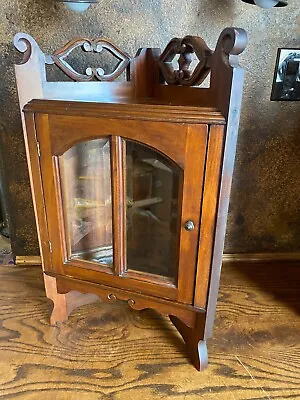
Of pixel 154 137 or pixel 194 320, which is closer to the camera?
pixel 154 137

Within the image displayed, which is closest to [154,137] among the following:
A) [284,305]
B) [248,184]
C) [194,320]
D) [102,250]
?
[102,250]

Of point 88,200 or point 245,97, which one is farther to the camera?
point 245,97

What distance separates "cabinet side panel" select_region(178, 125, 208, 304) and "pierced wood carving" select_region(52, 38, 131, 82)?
40 centimetres

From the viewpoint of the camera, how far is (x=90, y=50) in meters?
0.94

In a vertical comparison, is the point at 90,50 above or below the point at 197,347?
above

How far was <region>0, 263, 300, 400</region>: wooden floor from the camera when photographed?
889 mm

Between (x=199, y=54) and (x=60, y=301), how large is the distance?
76 centimetres

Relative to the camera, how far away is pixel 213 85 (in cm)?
78

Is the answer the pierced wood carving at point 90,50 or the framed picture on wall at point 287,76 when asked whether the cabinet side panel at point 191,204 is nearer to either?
the pierced wood carving at point 90,50

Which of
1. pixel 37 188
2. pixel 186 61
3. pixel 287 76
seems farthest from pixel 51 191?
pixel 287 76

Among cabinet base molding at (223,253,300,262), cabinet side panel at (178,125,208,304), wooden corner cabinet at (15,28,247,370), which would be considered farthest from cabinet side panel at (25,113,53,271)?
cabinet base molding at (223,253,300,262)

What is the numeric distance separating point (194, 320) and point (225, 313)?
10.9 inches

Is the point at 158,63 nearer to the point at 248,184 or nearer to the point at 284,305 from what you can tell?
the point at 248,184

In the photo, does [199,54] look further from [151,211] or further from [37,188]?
[37,188]
